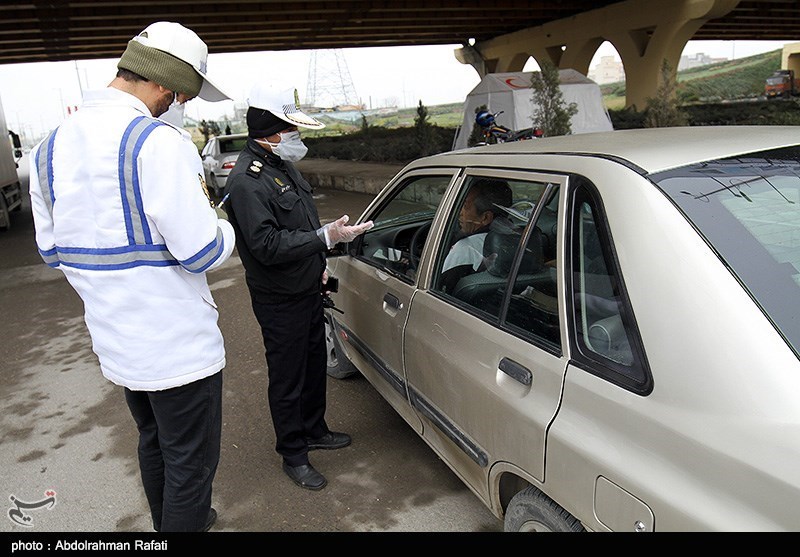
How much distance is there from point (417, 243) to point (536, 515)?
157cm

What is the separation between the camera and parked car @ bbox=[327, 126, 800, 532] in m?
1.36

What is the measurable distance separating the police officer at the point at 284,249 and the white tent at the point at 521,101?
14.6 meters

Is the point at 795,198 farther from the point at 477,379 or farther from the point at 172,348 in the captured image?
the point at 172,348

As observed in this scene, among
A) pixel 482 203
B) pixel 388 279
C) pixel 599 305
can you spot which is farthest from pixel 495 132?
pixel 599 305

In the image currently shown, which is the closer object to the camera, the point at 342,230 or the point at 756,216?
the point at 756,216

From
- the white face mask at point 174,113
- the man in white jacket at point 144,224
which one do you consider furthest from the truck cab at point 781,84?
the man in white jacket at point 144,224

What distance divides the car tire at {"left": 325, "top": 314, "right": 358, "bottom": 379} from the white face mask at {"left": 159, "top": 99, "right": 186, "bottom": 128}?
6.70ft

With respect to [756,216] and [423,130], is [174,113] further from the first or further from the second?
[423,130]

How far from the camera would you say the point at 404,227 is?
3594 mm

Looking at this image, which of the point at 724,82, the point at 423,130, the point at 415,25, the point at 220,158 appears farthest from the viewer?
the point at 724,82

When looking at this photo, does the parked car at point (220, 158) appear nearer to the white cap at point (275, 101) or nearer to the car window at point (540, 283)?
Answer: the white cap at point (275, 101)

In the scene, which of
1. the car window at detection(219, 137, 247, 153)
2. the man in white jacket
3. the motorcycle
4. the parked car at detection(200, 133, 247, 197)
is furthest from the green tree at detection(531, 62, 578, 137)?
the man in white jacket

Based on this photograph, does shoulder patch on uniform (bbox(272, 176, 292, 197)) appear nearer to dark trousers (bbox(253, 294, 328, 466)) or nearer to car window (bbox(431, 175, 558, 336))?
dark trousers (bbox(253, 294, 328, 466))

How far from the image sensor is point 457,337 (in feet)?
7.57
